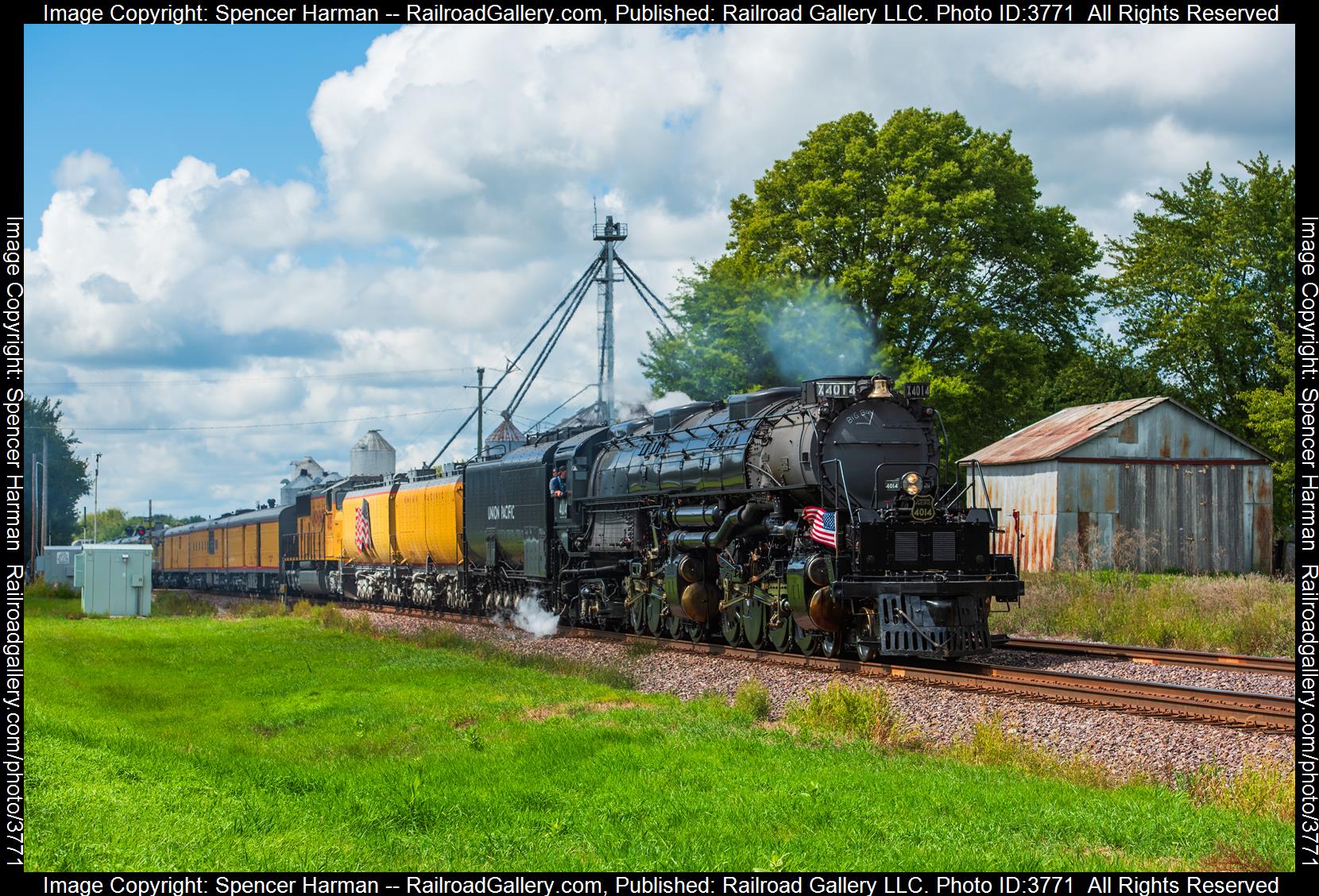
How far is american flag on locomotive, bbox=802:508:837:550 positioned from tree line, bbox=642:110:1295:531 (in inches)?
720

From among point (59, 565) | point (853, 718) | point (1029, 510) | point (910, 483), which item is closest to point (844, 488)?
point (910, 483)

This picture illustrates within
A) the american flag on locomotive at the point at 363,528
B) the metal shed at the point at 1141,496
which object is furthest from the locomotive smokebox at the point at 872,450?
the american flag on locomotive at the point at 363,528

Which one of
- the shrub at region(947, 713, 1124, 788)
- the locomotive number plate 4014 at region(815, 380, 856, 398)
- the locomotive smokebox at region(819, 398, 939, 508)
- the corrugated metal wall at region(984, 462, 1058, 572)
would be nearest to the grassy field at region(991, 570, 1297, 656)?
the corrugated metal wall at region(984, 462, 1058, 572)

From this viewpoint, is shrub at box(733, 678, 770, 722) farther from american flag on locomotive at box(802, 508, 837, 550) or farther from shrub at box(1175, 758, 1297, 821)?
shrub at box(1175, 758, 1297, 821)

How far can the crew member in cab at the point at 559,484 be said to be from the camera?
28.3m

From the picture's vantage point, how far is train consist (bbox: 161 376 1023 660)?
60.5 feet

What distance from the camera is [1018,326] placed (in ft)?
136

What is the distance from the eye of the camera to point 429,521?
37.4m

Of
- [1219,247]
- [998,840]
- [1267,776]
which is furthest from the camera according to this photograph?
[1219,247]

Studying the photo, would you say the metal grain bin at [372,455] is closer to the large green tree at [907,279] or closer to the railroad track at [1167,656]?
the large green tree at [907,279]

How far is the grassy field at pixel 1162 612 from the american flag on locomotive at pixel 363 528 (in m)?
24.1
